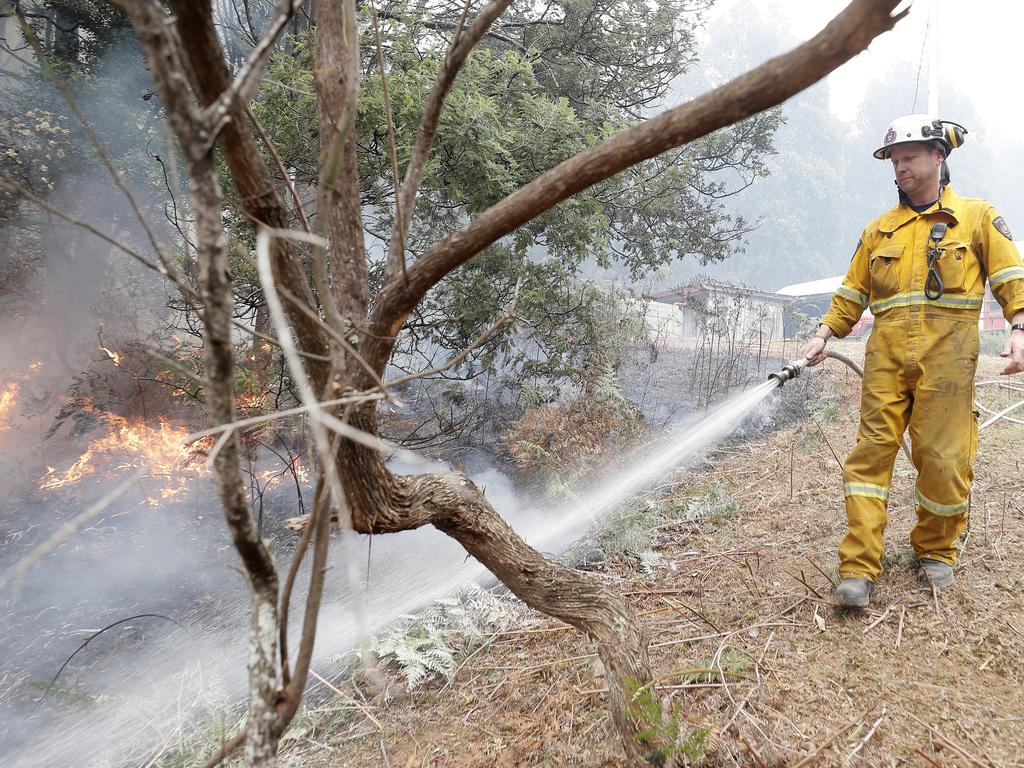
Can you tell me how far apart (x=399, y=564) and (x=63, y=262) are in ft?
21.7

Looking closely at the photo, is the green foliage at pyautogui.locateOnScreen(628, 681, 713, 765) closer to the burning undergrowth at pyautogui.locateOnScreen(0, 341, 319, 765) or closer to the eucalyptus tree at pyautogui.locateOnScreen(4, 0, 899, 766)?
the eucalyptus tree at pyautogui.locateOnScreen(4, 0, 899, 766)

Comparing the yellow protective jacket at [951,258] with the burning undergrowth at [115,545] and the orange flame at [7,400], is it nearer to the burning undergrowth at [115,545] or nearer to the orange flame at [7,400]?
the burning undergrowth at [115,545]

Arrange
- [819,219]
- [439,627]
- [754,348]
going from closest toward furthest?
[439,627]
[754,348]
[819,219]

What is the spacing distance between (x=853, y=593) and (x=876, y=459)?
2.31 feet

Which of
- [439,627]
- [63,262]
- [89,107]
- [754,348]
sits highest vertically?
[89,107]

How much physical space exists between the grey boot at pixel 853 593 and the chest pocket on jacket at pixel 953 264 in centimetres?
156

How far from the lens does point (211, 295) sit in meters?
0.87

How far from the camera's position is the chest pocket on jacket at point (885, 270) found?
118 inches

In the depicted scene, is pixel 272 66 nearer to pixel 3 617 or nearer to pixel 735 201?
pixel 3 617

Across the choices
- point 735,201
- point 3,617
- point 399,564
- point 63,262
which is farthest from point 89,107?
point 735,201

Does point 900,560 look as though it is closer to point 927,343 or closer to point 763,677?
point 927,343

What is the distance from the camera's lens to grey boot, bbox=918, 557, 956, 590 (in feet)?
10.1

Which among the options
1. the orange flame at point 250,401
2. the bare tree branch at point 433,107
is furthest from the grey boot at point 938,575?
the orange flame at point 250,401

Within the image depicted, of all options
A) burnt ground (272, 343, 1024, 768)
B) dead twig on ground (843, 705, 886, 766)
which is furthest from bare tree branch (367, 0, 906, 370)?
dead twig on ground (843, 705, 886, 766)
